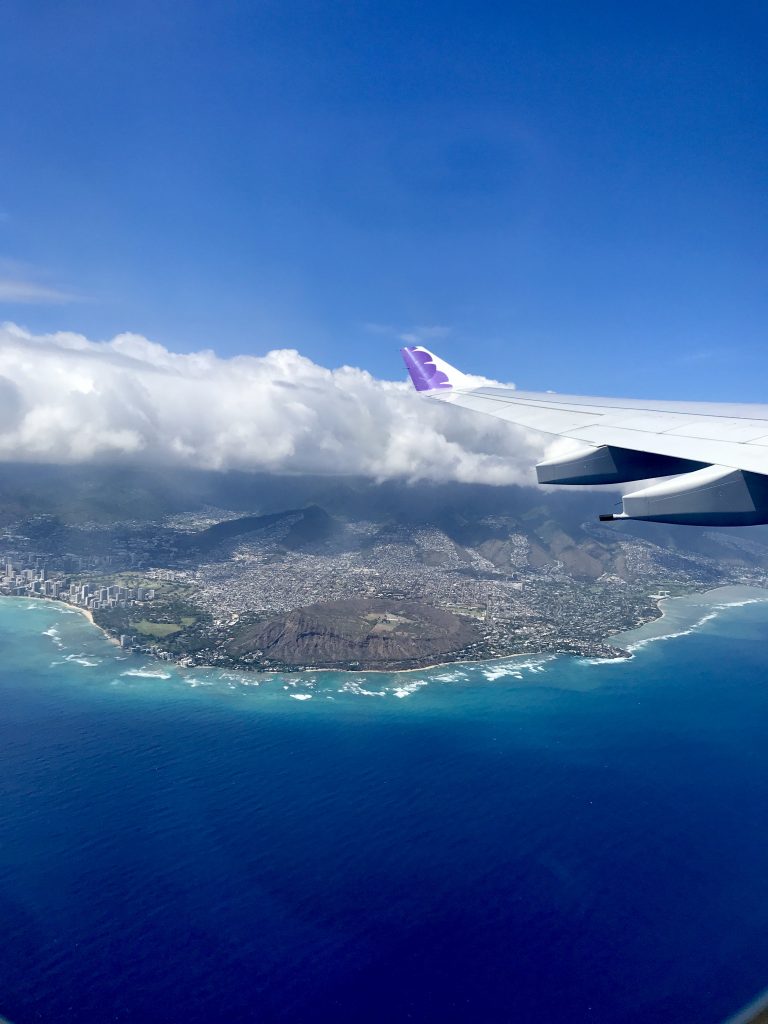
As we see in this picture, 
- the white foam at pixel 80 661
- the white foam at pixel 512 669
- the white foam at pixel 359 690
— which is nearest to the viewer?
the white foam at pixel 359 690

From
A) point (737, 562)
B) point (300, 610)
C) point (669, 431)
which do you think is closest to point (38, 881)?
point (669, 431)

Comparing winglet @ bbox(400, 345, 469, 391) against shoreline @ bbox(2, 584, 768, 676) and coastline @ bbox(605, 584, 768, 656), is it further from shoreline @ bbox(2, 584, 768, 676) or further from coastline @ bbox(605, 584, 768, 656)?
coastline @ bbox(605, 584, 768, 656)


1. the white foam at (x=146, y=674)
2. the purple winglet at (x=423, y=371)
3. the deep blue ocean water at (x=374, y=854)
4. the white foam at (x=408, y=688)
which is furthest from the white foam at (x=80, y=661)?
the purple winglet at (x=423, y=371)

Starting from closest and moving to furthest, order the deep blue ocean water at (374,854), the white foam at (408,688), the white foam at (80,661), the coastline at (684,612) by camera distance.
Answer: the deep blue ocean water at (374,854)
the white foam at (408,688)
the white foam at (80,661)
the coastline at (684,612)

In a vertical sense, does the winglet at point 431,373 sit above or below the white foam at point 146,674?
above

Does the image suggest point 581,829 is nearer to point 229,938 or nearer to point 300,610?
point 229,938

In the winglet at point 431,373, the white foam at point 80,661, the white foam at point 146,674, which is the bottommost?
the white foam at point 146,674

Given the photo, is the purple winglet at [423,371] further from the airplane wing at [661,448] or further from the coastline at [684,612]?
the coastline at [684,612]
